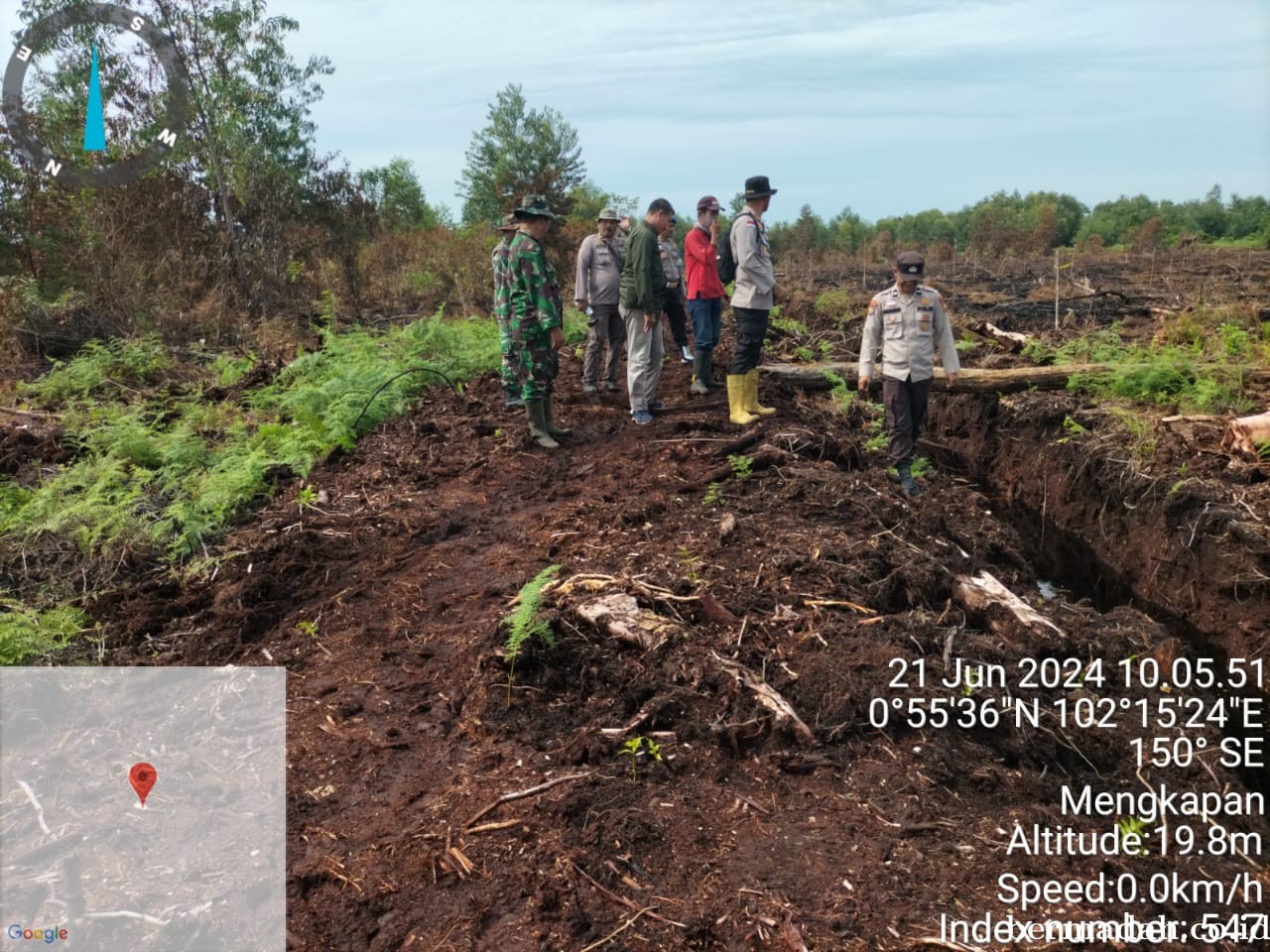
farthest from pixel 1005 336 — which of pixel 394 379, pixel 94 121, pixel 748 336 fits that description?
pixel 94 121

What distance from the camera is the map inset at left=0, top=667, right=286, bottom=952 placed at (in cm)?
298

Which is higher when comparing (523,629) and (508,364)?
(508,364)

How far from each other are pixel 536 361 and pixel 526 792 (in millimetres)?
4656

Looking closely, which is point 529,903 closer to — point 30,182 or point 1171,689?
point 1171,689

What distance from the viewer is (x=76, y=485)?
702 cm

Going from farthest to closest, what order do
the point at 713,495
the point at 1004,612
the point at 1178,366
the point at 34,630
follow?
the point at 1178,366
the point at 713,495
the point at 1004,612
the point at 34,630

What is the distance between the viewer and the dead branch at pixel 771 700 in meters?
3.89

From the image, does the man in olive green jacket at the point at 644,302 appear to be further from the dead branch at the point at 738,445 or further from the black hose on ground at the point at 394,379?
the black hose on ground at the point at 394,379

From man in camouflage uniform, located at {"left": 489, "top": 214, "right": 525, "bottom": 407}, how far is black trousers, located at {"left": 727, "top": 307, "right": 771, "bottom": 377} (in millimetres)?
2094

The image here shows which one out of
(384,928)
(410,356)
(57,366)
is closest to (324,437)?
(410,356)

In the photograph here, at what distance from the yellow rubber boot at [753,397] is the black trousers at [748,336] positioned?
0.07 m

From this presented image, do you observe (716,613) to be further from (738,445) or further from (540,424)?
(540,424)

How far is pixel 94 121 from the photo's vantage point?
15.6m

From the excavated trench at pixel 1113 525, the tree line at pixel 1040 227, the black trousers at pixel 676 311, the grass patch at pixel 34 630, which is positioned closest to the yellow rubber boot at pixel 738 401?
the black trousers at pixel 676 311
